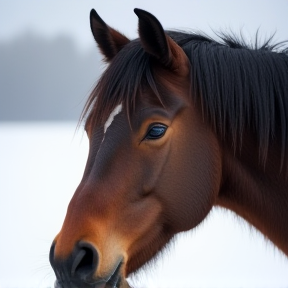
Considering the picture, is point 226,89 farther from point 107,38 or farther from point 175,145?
point 107,38

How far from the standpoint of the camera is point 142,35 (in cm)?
→ 160

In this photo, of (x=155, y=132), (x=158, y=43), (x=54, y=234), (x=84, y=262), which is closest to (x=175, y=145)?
(x=155, y=132)

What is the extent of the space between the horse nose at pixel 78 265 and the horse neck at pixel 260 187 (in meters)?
0.51

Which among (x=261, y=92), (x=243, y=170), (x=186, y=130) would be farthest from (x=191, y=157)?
(x=261, y=92)

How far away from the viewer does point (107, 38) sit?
1.81 m

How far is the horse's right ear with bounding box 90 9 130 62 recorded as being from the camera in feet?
5.85

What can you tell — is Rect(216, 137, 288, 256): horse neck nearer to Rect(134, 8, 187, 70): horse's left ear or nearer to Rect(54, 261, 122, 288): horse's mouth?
Rect(134, 8, 187, 70): horse's left ear

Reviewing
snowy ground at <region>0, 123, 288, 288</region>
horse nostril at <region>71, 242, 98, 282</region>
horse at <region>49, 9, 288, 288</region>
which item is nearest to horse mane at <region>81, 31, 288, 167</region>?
horse at <region>49, 9, 288, 288</region>

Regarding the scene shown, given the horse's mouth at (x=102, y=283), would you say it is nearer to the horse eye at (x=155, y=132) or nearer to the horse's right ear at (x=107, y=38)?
the horse eye at (x=155, y=132)

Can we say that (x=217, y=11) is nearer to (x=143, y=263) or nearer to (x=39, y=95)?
(x=39, y=95)

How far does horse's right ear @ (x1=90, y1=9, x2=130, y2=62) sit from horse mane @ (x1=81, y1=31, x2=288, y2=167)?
0.40 feet

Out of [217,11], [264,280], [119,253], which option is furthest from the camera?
[217,11]

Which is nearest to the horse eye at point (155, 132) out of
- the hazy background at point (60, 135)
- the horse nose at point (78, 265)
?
the horse nose at point (78, 265)

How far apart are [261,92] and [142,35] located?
0.39 metres
